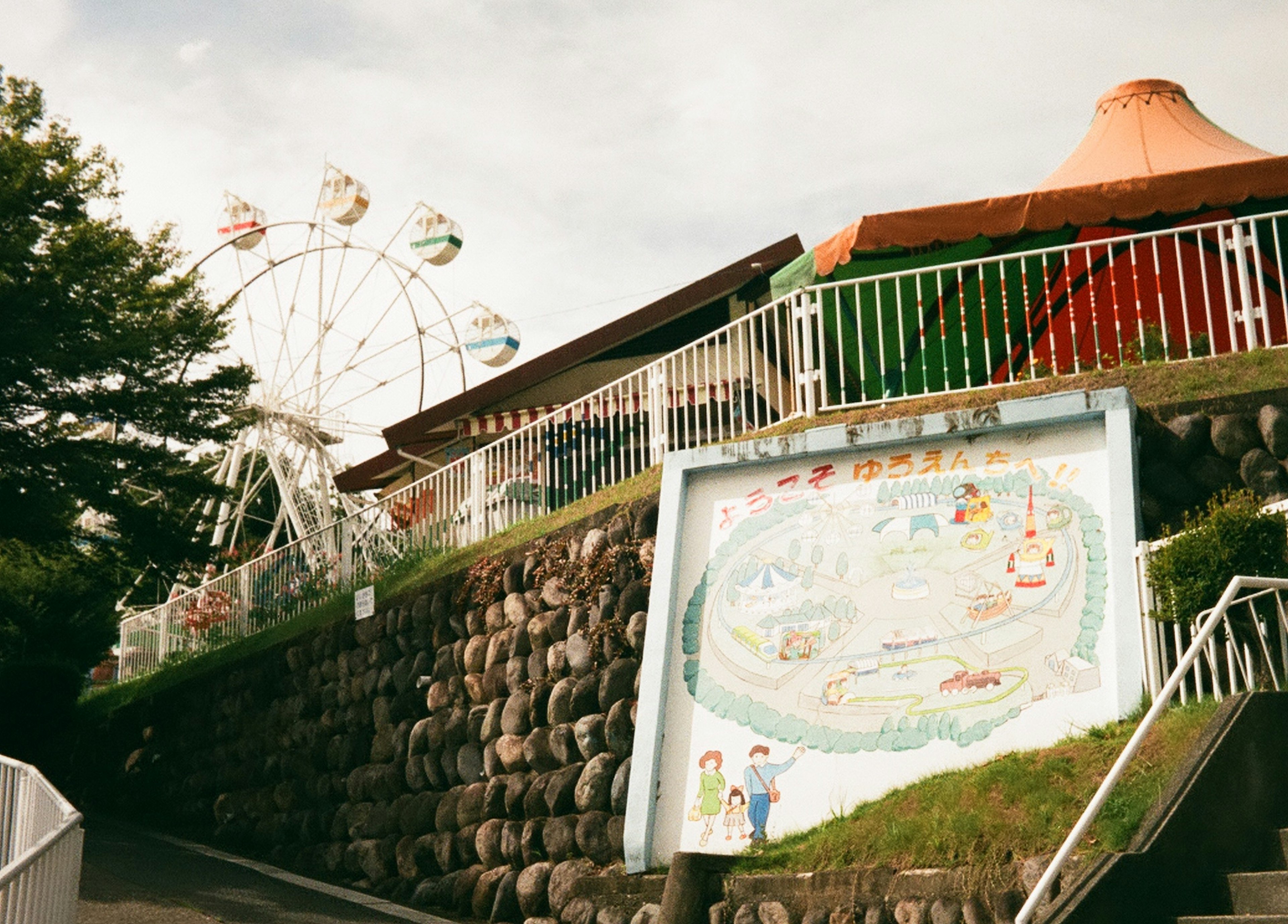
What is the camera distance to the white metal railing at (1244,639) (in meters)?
6.61

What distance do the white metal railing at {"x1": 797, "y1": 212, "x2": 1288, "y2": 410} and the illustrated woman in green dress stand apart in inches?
125

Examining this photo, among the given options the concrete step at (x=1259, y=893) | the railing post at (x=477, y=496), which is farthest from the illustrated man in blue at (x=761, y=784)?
the railing post at (x=477, y=496)

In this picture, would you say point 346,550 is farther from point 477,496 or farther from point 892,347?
point 892,347

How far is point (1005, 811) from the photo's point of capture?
7062mm

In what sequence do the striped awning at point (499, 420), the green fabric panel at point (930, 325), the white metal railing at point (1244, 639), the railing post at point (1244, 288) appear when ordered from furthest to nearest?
1. the striped awning at point (499, 420)
2. the green fabric panel at point (930, 325)
3. the railing post at point (1244, 288)
4. the white metal railing at point (1244, 639)

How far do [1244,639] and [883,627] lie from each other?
2248mm

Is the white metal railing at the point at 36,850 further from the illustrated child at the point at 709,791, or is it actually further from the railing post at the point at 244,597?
the railing post at the point at 244,597

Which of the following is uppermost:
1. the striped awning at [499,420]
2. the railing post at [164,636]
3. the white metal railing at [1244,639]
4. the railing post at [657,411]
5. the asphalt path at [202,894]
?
the striped awning at [499,420]

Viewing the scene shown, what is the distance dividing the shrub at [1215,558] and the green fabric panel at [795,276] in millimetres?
4686

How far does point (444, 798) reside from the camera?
1176cm

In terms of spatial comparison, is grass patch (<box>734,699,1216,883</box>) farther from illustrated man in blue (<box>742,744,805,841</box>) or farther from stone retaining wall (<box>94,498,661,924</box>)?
stone retaining wall (<box>94,498,661,924</box>)

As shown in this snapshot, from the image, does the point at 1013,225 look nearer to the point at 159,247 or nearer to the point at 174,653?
the point at 159,247

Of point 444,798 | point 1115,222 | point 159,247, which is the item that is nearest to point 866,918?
point 444,798

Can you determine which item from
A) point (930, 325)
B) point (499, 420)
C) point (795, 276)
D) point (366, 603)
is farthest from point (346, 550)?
point (930, 325)
